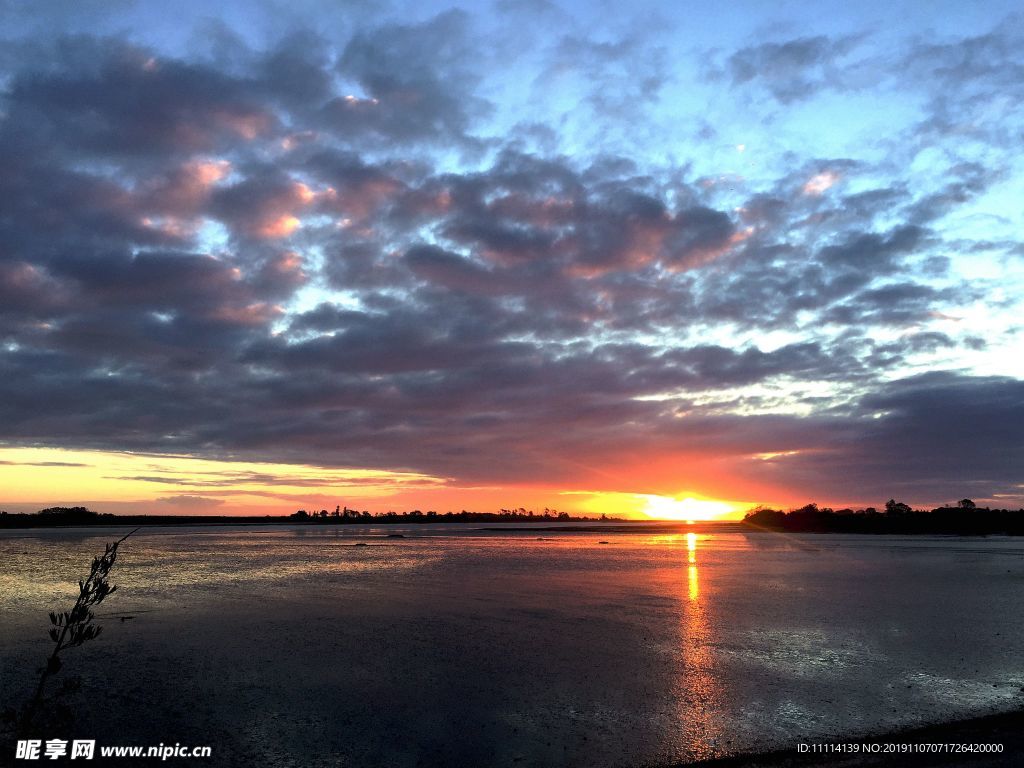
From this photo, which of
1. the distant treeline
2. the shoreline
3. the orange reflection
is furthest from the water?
the distant treeline

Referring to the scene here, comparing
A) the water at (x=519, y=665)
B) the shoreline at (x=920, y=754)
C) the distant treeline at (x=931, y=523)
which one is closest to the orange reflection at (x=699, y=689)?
the water at (x=519, y=665)

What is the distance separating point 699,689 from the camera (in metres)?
13.0

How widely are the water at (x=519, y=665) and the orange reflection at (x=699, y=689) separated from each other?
66 mm

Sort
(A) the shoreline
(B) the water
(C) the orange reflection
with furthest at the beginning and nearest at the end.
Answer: (B) the water
(C) the orange reflection
(A) the shoreline

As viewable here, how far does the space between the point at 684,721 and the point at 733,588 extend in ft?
61.4

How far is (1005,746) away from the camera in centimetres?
946

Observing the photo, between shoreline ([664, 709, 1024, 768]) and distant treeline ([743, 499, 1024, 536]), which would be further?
distant treeline ([743, 499, 1024, 536])

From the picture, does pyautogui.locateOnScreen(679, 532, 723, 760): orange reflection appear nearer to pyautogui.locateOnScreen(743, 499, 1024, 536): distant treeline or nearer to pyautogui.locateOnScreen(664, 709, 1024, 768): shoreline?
pyautogui.locateOnScreen(664, 709, 1024, 768): shoreline

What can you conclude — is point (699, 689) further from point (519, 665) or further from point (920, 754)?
point (920, 754)

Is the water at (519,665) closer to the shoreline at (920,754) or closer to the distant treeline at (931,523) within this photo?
the shoreline at (920,754)

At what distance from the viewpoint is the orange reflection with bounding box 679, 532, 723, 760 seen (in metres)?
10.3

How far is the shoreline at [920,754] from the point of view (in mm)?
8953

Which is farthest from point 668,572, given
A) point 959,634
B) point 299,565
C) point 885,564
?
point 299,565

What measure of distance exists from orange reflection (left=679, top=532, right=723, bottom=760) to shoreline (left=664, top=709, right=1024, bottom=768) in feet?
2.20
